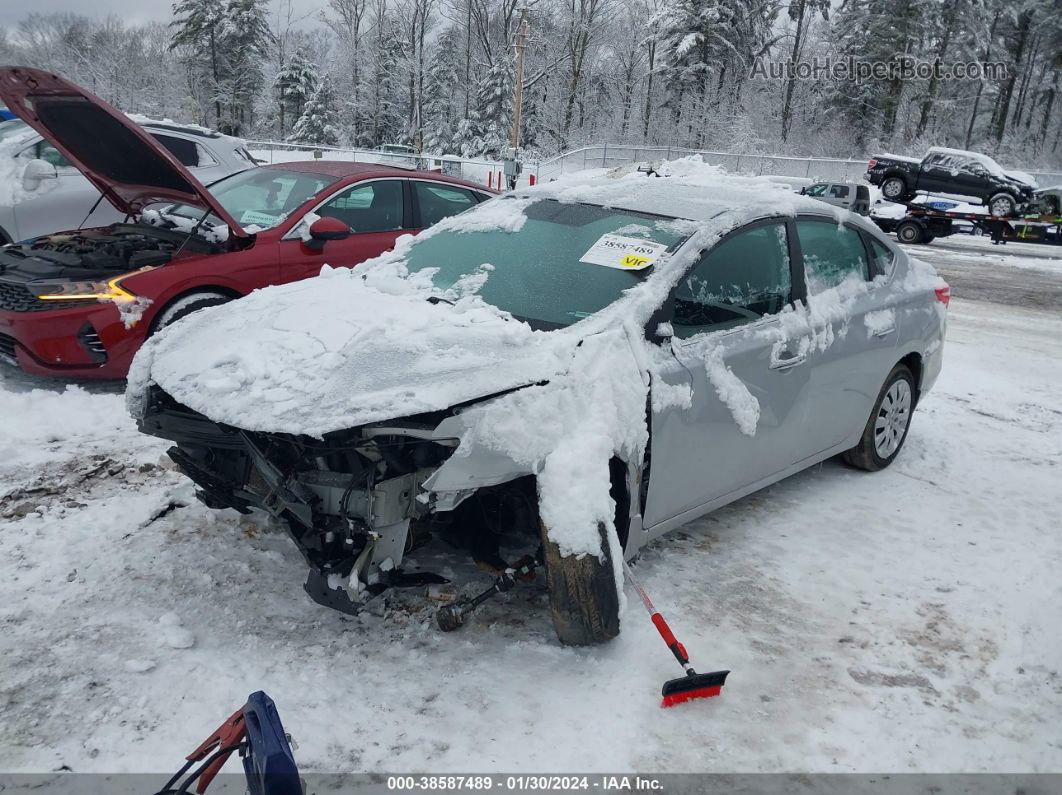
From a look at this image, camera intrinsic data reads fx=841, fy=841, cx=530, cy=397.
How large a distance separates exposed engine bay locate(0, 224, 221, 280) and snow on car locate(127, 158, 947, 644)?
184 centimetres

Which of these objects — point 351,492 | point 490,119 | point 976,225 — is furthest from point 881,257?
point 490,119

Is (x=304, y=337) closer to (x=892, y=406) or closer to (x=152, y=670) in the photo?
(x=152, y=670)

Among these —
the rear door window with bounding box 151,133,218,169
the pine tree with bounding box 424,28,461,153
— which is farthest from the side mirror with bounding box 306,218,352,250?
the pine tree with bounding box 424,28,461,153

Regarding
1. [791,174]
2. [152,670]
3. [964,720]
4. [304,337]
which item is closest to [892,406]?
[964,720]

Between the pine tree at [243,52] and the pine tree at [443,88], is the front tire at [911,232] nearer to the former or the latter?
the pine tree at [443,88]

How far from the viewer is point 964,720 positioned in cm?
299

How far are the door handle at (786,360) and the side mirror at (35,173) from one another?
7.13 metres

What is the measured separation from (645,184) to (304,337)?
219 centimetres

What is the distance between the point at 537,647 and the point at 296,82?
5417 cm

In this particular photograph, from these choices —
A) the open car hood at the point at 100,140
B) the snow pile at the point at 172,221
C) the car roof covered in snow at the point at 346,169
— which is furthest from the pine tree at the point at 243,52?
the open car hood at the point at 100,140

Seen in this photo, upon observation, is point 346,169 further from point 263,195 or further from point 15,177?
point 15,177

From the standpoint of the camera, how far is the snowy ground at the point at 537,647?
273 cm

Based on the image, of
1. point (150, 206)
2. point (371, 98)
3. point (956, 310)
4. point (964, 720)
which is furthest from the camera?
point (371, 98)

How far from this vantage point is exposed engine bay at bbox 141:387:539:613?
2.94m
